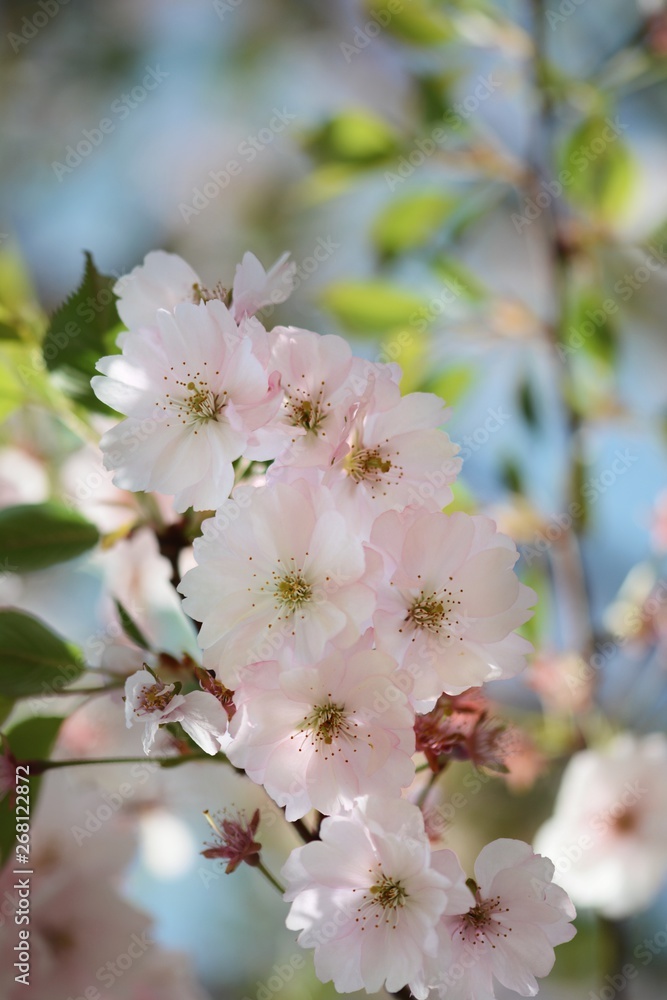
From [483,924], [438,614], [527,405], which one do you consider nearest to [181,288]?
[438,614]

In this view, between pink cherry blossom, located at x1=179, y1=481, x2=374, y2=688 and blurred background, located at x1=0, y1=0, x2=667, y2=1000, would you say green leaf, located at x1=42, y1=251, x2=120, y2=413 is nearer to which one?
blurred background, located at x1=0, y1=0, x2=667, y2=1000

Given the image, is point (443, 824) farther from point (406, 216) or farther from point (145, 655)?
point (406, 216)

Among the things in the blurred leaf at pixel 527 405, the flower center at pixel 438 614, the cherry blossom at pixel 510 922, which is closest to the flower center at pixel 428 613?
the flower center at pixel 438 614

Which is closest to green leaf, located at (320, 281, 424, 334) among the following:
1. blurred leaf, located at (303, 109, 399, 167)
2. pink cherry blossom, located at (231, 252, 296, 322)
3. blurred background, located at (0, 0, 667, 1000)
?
blurred background, located at (0, 0, 667, 1000)

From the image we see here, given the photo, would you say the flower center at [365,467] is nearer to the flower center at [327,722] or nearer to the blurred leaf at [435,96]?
the flower center at [327,722]

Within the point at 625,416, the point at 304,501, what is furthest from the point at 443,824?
the point at 625,416
